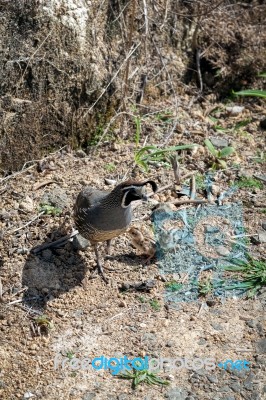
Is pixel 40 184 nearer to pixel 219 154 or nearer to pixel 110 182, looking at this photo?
pixel 110 182

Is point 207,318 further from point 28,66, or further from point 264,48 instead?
point 264,48

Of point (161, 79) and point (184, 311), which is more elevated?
point (161, 79)

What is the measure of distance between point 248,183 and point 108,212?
1.48 metres

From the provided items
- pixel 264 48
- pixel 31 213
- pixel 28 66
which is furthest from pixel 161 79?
pixel 31 213

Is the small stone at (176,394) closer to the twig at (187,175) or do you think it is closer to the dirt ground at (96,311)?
the dirt ground at (96,311)

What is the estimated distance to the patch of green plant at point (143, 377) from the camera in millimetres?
4086

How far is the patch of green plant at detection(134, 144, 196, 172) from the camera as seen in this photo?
557 centimetres

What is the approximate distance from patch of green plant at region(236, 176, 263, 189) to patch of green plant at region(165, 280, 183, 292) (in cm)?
124

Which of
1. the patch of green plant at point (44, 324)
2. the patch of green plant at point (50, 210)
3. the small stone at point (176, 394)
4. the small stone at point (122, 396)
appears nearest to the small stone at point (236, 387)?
the small stone at point (176, 394)

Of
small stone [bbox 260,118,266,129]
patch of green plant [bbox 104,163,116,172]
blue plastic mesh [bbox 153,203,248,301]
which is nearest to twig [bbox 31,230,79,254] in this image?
blue plastic mesh [bbox 153,203,248,301]

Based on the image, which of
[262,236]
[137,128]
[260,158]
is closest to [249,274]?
[262,236]

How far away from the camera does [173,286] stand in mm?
4727

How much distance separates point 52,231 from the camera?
507 centimetres

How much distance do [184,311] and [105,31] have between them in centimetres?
261
